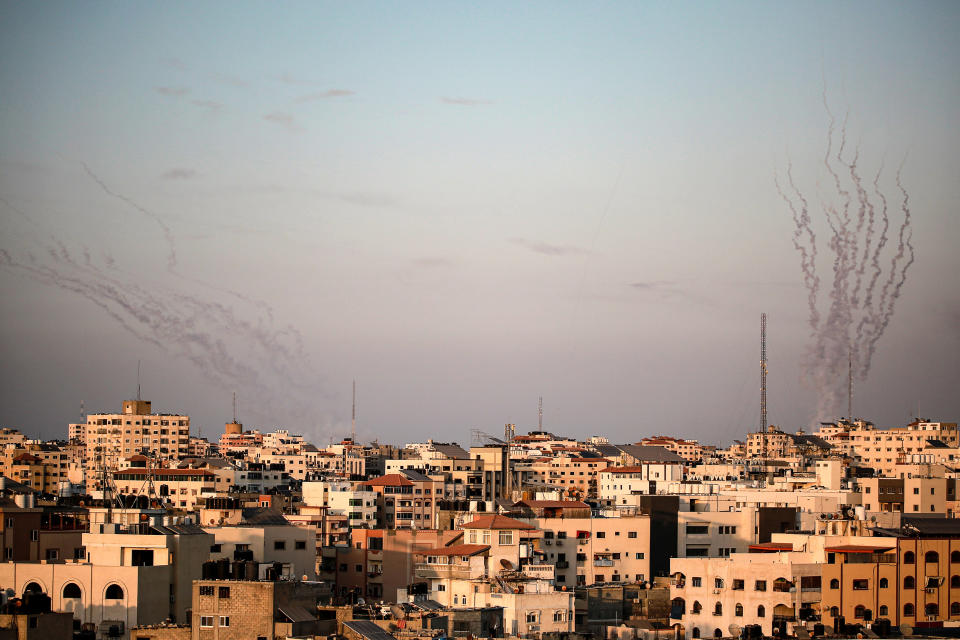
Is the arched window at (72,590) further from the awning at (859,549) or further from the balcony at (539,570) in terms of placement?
the awning at (859,549)

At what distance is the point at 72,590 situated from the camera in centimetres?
4497

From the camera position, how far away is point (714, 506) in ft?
251

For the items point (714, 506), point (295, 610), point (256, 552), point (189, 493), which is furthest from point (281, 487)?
point (295, 610)

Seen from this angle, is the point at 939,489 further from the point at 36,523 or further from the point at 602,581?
the point at 36,523

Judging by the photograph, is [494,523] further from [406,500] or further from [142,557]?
[406,500]

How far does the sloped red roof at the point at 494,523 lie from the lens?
5791 centimetres

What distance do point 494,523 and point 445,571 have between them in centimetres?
529

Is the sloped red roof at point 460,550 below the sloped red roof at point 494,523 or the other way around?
below

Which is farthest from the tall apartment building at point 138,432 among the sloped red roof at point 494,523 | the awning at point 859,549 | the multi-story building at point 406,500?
the awning at point 859,549

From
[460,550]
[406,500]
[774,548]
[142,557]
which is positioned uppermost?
[142,557]

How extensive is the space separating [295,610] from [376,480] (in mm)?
50288

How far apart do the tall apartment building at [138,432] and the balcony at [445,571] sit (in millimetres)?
85228

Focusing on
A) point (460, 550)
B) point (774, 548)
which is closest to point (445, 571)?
point (460, 550)

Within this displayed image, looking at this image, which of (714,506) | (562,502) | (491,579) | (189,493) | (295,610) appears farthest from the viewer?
(189,493)
